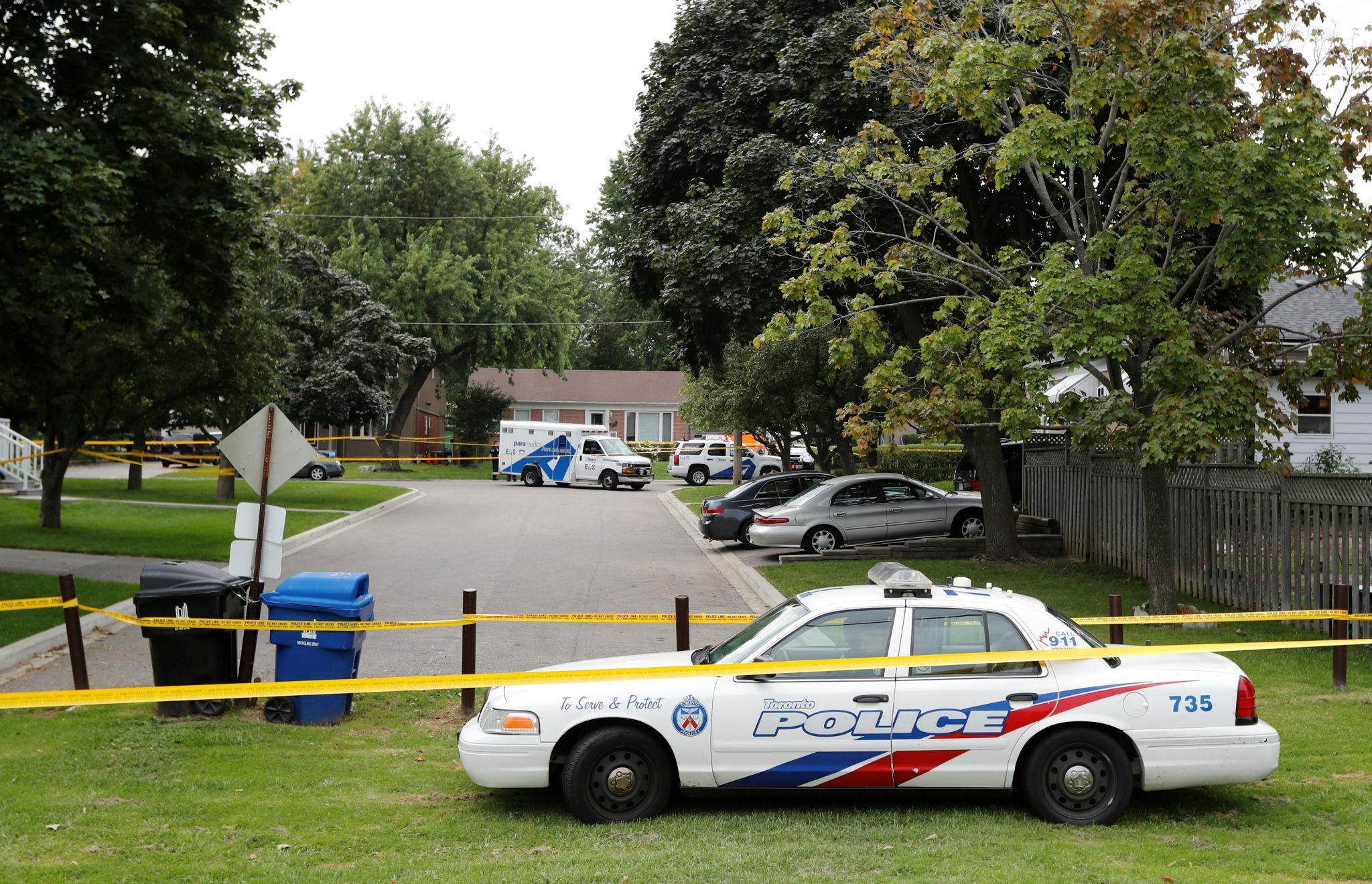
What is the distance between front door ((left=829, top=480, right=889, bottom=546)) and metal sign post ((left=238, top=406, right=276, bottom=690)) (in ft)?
39.0

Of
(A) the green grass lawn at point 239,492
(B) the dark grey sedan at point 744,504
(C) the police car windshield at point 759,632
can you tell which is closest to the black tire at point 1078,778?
(C) the police car windshield at point 759,632

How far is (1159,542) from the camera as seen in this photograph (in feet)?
45.0

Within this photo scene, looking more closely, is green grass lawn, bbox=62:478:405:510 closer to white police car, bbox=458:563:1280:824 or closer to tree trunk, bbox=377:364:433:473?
tree trunk, bbox=377:364:433:473

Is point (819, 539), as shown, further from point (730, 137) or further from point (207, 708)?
point (207, 708)

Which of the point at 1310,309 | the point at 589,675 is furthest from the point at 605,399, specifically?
the point at 589,675

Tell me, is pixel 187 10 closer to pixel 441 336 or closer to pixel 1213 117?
pixel 1213 117

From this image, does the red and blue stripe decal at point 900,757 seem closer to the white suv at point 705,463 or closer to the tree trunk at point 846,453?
the tree trunk at point 846,453

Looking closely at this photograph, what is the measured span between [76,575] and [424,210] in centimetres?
4046

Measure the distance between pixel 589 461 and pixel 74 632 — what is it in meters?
34.0

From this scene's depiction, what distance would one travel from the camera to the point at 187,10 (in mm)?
15758

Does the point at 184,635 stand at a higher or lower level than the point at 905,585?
lower

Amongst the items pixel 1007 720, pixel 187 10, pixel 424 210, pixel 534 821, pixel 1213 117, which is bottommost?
pixel 534 821

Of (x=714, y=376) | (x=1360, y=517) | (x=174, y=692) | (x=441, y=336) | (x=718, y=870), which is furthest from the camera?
(x=441, y=336)

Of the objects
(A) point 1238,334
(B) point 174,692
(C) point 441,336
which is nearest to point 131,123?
(B) point 174,692
